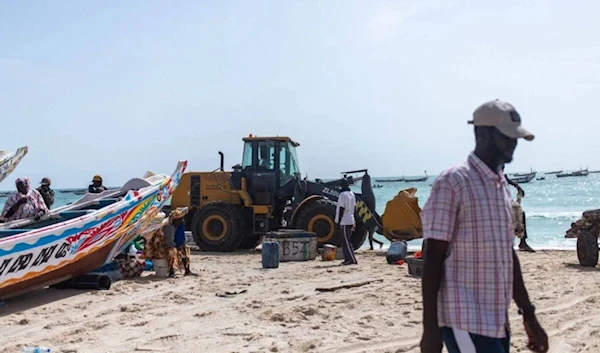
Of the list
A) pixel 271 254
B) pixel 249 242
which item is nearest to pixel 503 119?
pixel 271 254

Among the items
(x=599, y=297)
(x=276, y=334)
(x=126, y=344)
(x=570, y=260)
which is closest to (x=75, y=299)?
(x=126, y=344)


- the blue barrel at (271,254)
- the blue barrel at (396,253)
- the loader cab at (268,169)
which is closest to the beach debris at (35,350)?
the blue barrel at (271,254)

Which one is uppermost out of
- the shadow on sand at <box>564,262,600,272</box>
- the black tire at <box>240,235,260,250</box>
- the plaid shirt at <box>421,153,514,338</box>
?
the plaid shirt at <box>421,153,514,338</box>

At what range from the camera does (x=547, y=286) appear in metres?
7.88

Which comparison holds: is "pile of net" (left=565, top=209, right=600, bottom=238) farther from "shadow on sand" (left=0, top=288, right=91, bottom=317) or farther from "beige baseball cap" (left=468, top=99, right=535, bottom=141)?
"beige baseball cap" (left=468, top=99, right=535, bottom=141)

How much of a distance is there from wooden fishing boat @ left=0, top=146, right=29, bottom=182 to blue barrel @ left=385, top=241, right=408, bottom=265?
25.1ft

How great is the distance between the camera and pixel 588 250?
9.78 meters

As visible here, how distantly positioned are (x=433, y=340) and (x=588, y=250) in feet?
27.5

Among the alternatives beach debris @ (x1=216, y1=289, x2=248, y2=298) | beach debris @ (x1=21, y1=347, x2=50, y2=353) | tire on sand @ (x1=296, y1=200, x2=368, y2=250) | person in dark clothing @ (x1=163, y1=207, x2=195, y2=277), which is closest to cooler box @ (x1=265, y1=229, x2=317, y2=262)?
tire on sand @ (x1=296, y1=200, x2=368, y2=250)

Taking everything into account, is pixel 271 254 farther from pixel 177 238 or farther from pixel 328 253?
pixel 177 238

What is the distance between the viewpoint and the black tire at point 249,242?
567 inches

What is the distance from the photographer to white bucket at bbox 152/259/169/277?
9188mm

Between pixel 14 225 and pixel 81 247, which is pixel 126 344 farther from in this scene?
pixel 14 225

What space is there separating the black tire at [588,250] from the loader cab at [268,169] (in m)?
6.22
